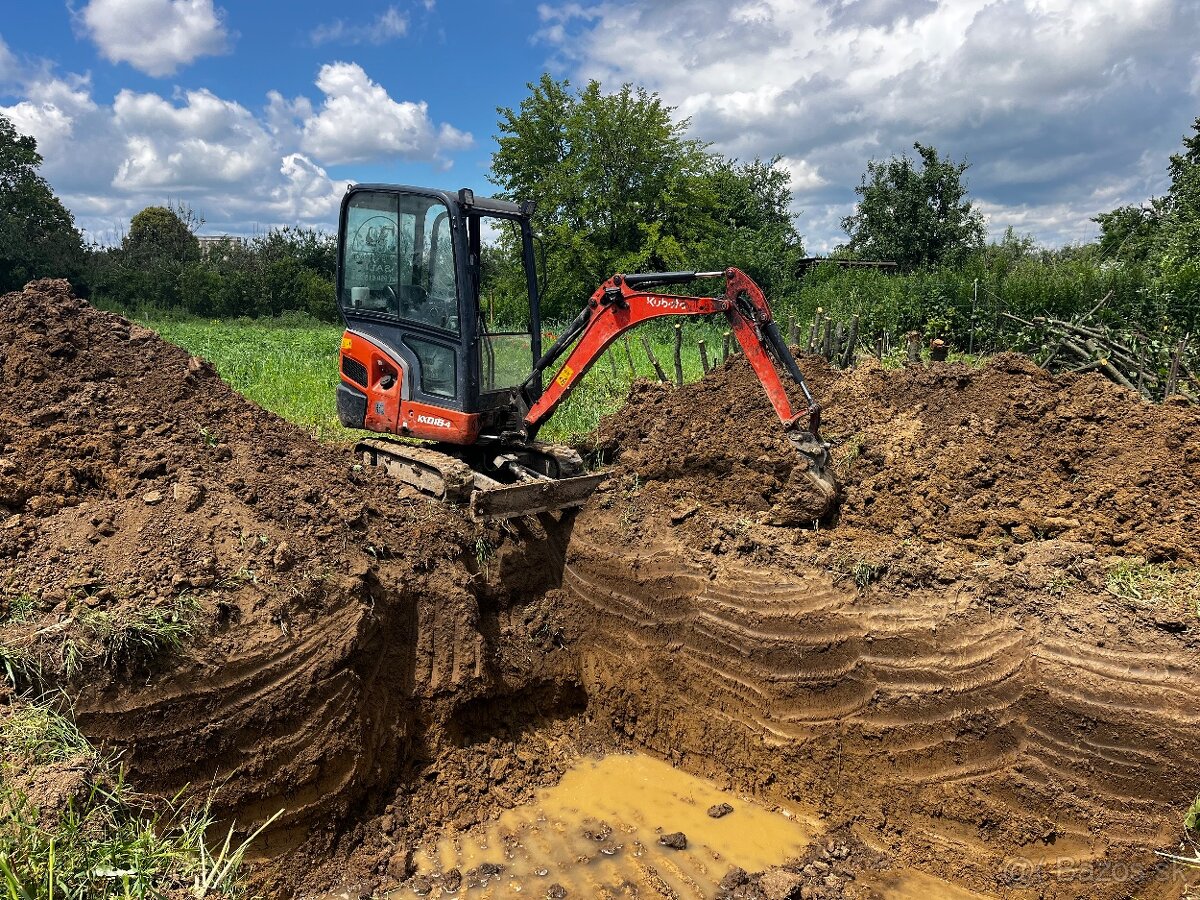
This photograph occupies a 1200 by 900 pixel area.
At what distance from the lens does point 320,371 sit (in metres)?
12.8

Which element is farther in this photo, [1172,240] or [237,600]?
[1172,240]

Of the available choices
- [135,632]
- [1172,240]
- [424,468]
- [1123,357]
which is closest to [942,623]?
[424,468]

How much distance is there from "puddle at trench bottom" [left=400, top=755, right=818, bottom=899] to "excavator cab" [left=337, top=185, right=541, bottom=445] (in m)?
2.62

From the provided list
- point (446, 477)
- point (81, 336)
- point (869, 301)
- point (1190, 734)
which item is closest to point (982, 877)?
point (1190, 734)

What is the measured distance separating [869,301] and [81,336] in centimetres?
1579

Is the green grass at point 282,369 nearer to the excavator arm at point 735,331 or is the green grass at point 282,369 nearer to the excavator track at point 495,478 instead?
the excavator track at point 495,478

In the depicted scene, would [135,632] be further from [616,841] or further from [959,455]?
[959,455]

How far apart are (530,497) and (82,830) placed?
3.00 metres

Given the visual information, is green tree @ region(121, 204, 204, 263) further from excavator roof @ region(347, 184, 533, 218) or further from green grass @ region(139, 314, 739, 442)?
excavator roof @ region(347, 184, 533, 218)

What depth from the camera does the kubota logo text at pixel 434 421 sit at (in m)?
5.71

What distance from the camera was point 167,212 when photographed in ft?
124

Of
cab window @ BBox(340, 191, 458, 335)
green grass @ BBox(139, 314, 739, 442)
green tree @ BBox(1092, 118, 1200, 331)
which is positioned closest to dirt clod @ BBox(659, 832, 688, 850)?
cab window @ BBox(340, 191, 458, 335)

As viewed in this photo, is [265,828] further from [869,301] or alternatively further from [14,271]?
[14,271]

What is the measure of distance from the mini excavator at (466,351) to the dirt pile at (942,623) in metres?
0.68
